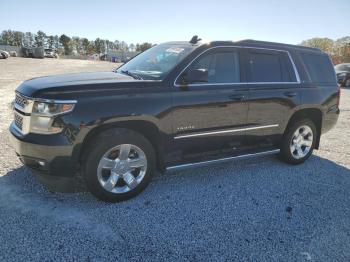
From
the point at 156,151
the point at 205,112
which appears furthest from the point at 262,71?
the point at 156,151

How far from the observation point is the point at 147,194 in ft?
12.3

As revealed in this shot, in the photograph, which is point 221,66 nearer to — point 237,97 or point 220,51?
point 220,51

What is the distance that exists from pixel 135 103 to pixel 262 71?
7.11 ft

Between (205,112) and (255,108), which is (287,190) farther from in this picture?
(205,112)

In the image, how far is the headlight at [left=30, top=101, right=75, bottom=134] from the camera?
2.99m

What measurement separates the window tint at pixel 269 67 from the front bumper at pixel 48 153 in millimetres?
2678

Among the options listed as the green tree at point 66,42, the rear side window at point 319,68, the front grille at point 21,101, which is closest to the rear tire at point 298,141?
the rear side window at point 319,68

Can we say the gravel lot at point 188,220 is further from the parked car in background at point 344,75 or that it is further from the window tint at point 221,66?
the parked car in background at point 344,75

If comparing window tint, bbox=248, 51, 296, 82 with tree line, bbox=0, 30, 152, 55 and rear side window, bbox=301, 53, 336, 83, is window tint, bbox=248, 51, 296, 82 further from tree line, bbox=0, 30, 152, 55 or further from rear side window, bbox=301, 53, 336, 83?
tree line, bbox=0, 30, 152, 55

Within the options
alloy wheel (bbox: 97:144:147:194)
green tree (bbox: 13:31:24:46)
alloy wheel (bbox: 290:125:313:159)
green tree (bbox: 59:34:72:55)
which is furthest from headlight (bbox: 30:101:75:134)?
green tree (bbox: 13:31:24:46)

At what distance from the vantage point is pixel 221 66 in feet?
13.3

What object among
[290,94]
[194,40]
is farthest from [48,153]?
[290,94]

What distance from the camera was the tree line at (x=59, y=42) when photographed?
3974 inches

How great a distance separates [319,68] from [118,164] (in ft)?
12.8
